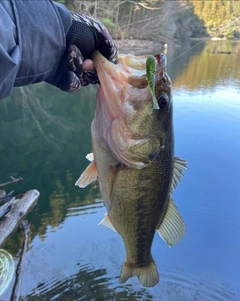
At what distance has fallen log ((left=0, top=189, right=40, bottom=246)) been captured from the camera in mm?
5379

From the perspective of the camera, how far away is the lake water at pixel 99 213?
4.99 m

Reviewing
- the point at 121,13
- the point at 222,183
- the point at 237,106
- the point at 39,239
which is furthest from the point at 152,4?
the point at 39,239

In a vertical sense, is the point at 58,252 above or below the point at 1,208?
below

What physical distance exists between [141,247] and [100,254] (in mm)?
3579

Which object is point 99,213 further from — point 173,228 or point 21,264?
point 173,228

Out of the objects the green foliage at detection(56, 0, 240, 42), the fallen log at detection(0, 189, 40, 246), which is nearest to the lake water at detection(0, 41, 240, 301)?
the fallen log at detection(0, 189, 40, 246)

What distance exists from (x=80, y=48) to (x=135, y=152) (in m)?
0.58

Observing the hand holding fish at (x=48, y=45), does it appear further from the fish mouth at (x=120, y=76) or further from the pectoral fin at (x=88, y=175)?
the pectoral fin at (x=88, y=175)

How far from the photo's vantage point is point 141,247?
227 cm

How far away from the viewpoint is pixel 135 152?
177cm

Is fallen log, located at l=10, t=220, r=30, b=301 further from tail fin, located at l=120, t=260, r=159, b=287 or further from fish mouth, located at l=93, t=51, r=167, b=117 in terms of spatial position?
fish mouth, located at l=93, t=51, r=167, b=117

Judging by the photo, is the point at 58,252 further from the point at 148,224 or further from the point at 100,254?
the point at 148,224

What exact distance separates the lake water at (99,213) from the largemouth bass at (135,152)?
2.40 meters

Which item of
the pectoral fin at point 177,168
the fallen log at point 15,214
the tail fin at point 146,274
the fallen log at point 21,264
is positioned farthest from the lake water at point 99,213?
the tail fin at point 146,274
